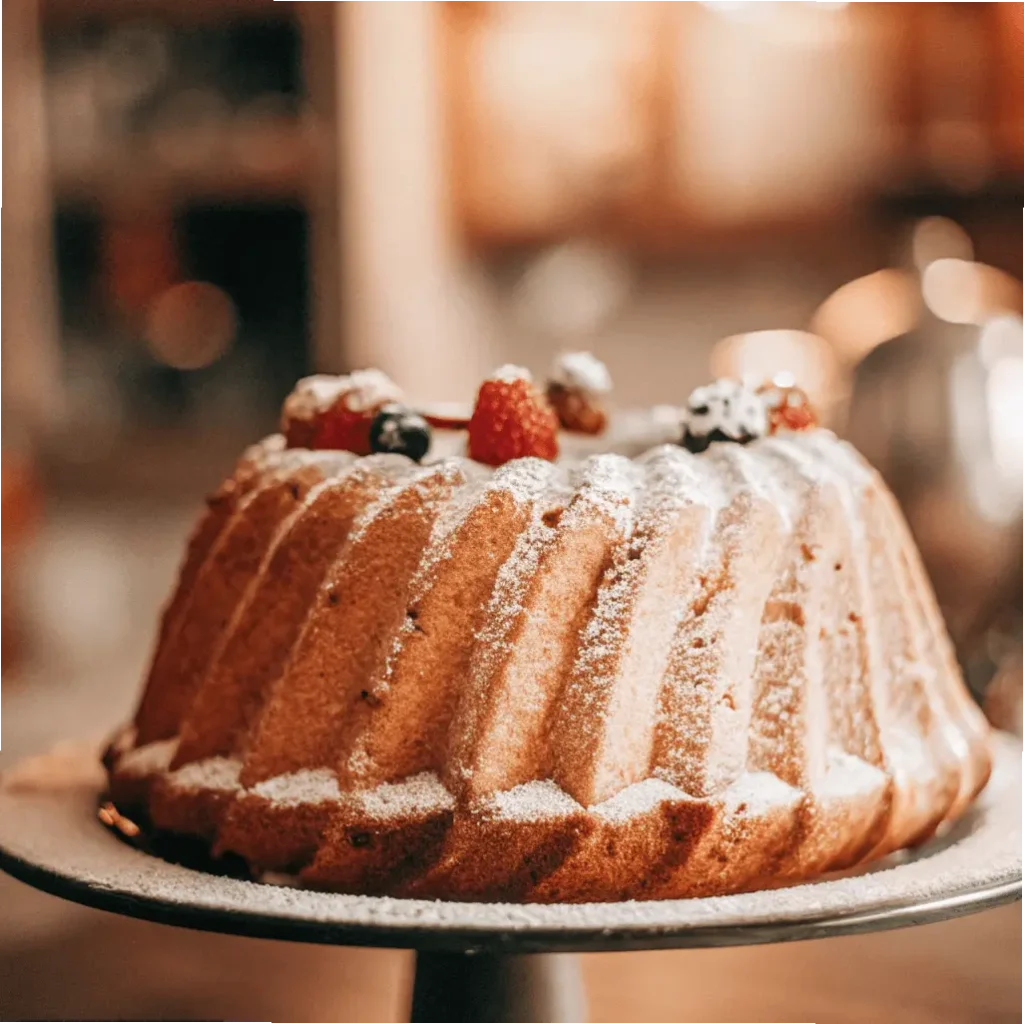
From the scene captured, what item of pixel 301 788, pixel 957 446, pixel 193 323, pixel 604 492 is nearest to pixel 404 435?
pixel 604 492

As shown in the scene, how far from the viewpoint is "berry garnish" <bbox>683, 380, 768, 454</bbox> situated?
1257 millimetres

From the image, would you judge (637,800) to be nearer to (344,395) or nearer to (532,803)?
(532,803)

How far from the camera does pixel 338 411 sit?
1319 millimetres

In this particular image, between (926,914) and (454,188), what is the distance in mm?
3062

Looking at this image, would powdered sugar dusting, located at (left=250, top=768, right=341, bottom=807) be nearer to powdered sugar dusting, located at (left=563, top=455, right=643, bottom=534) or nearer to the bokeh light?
powdered sugar dusting, located at (left=563, top=455, right=643, bottom=534)

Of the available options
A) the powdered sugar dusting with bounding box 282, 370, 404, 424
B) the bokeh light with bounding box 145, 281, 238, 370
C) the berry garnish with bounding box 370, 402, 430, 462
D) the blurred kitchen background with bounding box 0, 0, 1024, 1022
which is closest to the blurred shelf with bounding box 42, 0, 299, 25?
the blurred kitchen background with bounding box 0, 0, 1024, 1022

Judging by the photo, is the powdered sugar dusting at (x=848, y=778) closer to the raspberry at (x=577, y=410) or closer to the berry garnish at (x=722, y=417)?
the berry garnish at (x=722, y=417)

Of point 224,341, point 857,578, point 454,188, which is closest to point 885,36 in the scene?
point 454,188

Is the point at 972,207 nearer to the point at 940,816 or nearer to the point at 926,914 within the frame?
the point at 940,816

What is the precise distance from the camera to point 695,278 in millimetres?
4047

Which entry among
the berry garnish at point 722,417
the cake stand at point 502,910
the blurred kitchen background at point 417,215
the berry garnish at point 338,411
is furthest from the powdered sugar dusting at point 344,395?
the blurred kitchen background at point 417,215

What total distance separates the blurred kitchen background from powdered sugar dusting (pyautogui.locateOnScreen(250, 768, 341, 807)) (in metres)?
2.00

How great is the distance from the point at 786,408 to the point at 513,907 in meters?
0.62

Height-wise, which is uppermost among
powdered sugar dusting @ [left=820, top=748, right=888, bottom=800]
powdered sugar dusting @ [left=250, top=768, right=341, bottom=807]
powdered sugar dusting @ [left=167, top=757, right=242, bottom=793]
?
powdered sugar dusting @ [left=250, top=768, right=341, bottom=807]
